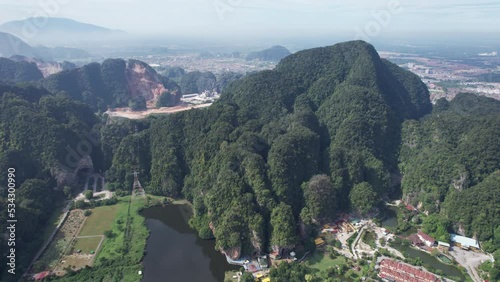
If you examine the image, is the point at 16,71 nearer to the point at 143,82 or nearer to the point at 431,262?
the point at 143,82

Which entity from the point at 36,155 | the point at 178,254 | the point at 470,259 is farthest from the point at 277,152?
the point at 36,155

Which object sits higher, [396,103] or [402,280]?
[396,103]

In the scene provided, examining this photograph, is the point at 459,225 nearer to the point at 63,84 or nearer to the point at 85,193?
the point at 85,193

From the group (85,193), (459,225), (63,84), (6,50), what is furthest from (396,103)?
(6,50)

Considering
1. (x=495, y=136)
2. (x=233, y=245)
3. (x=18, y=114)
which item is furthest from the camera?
(x=18, y=114)

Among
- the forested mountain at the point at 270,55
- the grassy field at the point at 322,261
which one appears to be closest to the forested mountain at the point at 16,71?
the grassy field at the point at 322,261

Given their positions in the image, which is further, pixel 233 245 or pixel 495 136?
pixel 495 136

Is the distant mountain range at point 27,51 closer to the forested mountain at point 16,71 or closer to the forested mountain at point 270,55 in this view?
the forested mountain at point 16,71
